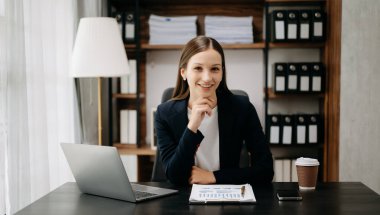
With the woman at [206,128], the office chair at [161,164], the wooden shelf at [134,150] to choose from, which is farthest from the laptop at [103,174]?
the wooden shelf at [134,150]

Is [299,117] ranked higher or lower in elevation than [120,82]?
lower

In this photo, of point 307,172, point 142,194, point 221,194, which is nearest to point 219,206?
point 221,194

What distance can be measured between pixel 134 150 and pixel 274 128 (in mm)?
1029

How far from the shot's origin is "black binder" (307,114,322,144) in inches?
135

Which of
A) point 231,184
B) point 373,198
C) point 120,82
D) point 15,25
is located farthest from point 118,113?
point 373,198

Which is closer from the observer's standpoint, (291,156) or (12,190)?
(12,190)

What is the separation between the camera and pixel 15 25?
2.03 m

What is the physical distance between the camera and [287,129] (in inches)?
135

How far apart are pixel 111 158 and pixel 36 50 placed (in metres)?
1.09

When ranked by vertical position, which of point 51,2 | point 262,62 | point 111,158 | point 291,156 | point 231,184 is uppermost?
point 51,2

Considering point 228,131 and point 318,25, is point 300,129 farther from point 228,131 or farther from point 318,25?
point 228,131

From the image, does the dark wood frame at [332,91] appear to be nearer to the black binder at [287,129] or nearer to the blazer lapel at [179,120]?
the black binder at [287,129]

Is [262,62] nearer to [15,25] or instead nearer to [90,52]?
[90,52]

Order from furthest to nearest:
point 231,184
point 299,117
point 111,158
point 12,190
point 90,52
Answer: point 299,117, point 90,52, point 12,190, point 231,184, point 111,158
